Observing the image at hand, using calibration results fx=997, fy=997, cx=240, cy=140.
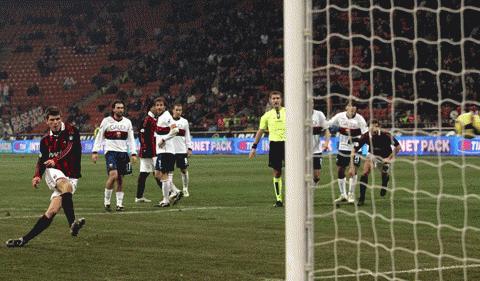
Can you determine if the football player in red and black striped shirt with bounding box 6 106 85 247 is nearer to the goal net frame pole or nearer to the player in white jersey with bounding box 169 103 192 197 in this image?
the goal net frame pole

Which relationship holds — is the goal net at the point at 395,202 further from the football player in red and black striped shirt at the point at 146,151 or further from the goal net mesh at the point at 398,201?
the football player in red and black striped shirt at the point at 146,151

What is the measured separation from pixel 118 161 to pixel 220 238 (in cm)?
561

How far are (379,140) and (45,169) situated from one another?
8319mm

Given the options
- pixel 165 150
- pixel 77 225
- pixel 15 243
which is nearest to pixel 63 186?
pixel 77 225

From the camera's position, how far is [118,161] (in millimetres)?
17016

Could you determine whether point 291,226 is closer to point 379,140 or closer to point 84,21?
point 379,140

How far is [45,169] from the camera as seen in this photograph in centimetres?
1188

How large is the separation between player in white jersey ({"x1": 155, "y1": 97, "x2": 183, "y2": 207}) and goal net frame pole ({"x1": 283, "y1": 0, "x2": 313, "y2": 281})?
11174mm

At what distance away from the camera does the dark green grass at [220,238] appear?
9008 mm

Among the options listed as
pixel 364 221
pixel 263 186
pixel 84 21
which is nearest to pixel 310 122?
pixel 364 221

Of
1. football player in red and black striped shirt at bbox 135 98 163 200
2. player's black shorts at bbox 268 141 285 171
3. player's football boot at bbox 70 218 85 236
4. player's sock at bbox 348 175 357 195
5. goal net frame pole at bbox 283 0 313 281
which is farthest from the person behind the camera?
football player in red and black striped shirt at bbox 135 98 163 200

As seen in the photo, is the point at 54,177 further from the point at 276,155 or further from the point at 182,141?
the point at 182,141

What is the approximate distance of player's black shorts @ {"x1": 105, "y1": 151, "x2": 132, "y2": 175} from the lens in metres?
16.9

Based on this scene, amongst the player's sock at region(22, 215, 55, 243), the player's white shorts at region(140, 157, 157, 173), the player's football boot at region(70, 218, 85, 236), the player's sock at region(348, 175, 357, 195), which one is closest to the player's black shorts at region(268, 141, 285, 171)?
the player's sock at region(348, 175, 357, 195)
